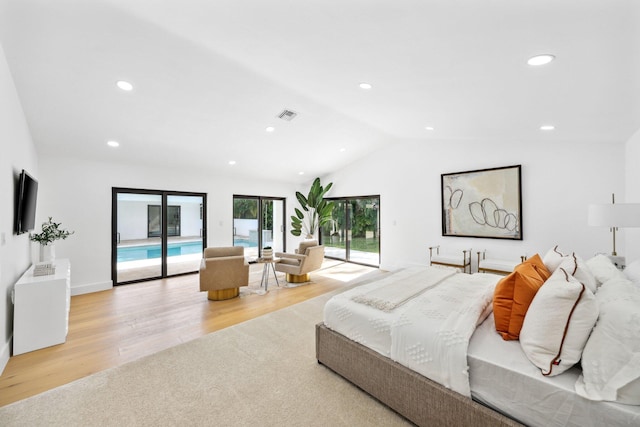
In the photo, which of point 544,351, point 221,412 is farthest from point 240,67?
point 544,351

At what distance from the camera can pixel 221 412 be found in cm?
186

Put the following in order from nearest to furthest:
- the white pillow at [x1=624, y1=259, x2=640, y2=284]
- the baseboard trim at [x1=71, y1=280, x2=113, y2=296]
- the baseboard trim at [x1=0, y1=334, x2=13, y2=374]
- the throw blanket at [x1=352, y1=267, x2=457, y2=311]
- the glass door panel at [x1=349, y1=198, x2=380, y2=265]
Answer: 1. the white pillow at [x1=624, y1=259, x2=640, y2=284]
2. the throw blanket at [x1=352, y1=267, x2=457, y2=311]
3. the baseboard trim at [x1=0, y1=334, x2=13, y2=374]
4. the baseboard trim at [x1=71, y1=280, x2=113, y2=296]
5. the glass door panel at [x1=349, y1=198, x2=380, y2=265]

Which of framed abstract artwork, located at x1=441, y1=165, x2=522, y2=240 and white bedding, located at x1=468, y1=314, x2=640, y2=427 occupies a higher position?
framed abstract artwork, located at x1=441, y1=165, x2=522, y2=240

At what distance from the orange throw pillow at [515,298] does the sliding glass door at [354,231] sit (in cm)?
487

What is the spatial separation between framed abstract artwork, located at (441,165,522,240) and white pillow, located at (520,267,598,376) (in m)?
3.70

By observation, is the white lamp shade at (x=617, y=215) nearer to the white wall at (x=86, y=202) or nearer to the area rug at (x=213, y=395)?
the area rug at (x=213, y=395)

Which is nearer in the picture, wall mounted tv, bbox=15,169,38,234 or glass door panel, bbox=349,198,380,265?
wall mounted tv, bbox=15,169,38,234

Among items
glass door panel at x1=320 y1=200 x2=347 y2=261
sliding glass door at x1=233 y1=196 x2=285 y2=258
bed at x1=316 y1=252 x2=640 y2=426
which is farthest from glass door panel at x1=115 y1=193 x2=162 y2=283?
bed at x1=316 y1=252 x2=640 y2=426

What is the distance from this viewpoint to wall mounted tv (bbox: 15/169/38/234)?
9.45ft

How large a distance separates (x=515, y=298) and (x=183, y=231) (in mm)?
6063

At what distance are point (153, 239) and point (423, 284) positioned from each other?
531cm

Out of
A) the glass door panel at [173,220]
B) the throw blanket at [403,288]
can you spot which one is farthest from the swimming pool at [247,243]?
the throw blanket at [403,288]

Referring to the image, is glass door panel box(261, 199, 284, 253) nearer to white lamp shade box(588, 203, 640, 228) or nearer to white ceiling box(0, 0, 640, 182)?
white ceiling box(0, 0, 640, 182)

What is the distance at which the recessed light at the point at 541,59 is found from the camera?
189 cm
